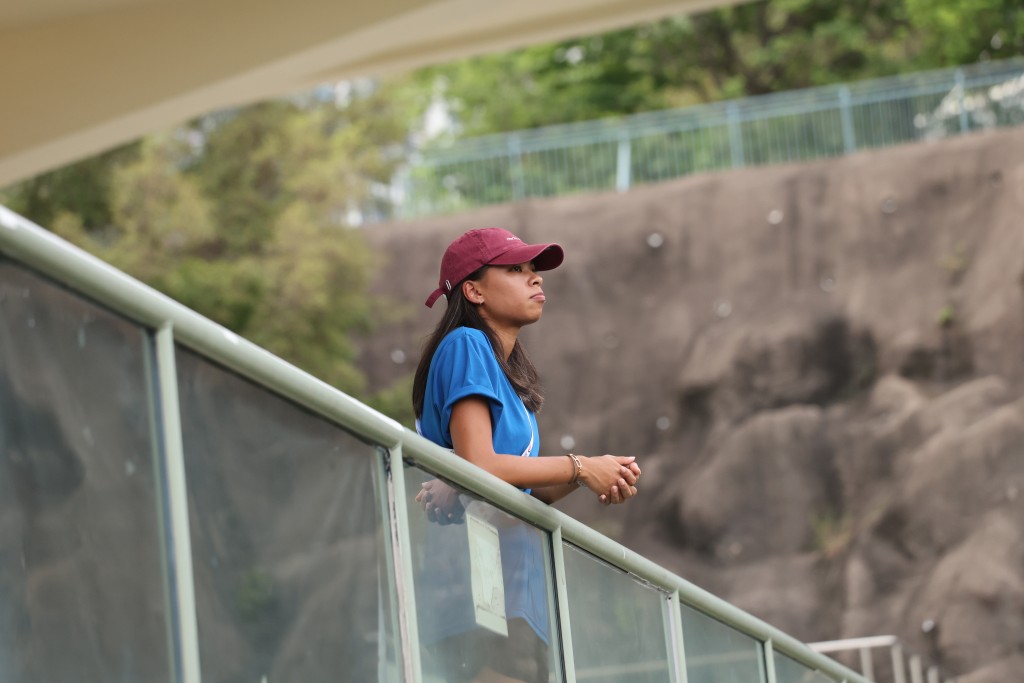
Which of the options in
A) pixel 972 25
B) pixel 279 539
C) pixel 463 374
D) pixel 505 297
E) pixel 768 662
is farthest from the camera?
pixel 972 25

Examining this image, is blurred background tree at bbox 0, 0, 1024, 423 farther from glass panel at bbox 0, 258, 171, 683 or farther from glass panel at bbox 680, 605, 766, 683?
glass panel at bbox 0, 258, 171, 683

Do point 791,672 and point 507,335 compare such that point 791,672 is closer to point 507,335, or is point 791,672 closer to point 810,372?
point 507,335

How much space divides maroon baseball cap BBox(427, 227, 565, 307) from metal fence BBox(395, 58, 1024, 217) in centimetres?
1554

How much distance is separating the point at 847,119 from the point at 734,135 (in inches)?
54.5

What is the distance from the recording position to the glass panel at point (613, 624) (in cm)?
301

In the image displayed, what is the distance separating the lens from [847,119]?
18.4 meters

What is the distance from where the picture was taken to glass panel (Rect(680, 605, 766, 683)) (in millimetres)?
3500

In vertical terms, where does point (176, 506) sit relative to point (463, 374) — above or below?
below

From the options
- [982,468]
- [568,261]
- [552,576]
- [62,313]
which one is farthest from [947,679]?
[62,313]

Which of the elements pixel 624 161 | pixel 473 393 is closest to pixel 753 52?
pixel 624 161

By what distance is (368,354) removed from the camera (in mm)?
18094

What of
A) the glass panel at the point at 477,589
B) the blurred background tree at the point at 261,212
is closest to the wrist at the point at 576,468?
the glass panel at the point at 477,589

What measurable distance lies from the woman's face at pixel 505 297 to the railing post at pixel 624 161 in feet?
52.6

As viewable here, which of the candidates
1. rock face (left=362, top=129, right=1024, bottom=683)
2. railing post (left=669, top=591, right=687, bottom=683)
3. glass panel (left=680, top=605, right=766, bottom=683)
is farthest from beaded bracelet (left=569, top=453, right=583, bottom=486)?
rock face (left=362, top=129, right=1024, bottom=683)
